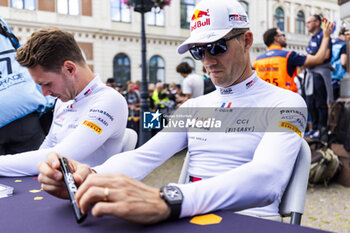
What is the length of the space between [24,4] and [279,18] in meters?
16.8

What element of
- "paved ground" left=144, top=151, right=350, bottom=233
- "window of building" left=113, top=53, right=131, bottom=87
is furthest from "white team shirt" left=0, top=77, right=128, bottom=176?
"window of building" left=113, top=53, right=131, bottom=87

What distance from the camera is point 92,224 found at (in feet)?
3.01

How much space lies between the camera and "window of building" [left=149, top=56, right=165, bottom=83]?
2072 centimetres

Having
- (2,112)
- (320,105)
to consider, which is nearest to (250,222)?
(2,112)

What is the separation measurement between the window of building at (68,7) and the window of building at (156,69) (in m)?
5.19

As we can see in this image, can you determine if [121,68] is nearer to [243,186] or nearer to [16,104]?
[16,104]

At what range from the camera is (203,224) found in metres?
0.91

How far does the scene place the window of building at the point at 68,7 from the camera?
58.2 ft

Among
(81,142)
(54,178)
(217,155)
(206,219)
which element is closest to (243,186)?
(206,219)

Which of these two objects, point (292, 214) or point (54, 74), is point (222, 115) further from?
point (54, 74)

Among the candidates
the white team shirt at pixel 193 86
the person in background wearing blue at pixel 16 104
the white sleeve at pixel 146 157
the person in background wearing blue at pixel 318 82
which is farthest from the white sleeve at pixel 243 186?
the white team shirt at pixel 193 86

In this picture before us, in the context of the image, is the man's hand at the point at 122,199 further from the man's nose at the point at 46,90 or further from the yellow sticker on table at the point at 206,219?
the man's nose at the point at 46,90

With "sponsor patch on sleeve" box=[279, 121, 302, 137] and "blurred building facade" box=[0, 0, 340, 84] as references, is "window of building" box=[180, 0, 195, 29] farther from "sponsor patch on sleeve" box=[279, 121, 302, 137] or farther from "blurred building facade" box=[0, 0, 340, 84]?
"sponsor patch on sleeve" box=[279, 121, 302, 137]

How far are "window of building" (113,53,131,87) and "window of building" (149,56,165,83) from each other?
1437 millimetres
